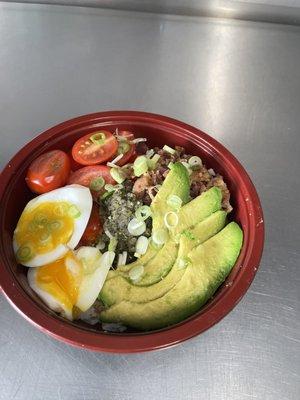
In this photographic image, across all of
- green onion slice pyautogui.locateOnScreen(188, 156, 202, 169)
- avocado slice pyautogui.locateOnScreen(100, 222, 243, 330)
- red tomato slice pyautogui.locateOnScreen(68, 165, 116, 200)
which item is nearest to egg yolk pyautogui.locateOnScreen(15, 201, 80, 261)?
red tomato slice pyautogui.locateOnScreen(68, 165, 116, 200)

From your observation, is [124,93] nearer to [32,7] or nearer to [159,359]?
[32,7]

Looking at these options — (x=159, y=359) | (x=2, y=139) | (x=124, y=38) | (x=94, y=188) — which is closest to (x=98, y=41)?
(x=124, y=38)

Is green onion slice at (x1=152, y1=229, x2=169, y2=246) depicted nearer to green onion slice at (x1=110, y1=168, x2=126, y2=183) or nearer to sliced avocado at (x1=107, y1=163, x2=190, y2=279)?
Answer: sliced avocado at (x1=107, y1=163, x2=190, y2=279)

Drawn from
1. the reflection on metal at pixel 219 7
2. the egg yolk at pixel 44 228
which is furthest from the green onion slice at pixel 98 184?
the reflection on metal at pixel 219 7

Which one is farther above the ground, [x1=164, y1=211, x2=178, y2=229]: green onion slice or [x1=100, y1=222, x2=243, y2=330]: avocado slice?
[x1=164, y1=211, x2=178, y2=229]: green onion slice

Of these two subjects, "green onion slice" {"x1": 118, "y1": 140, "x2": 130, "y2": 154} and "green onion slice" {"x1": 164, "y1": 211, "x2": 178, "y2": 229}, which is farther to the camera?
"green onion slice" {"x1": 118, "y1": 140, "x2": 130, "y2": 154}

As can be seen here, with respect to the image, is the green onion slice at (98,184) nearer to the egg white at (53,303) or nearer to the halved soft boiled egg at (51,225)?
the halved soft boiled egg at (51,225)
